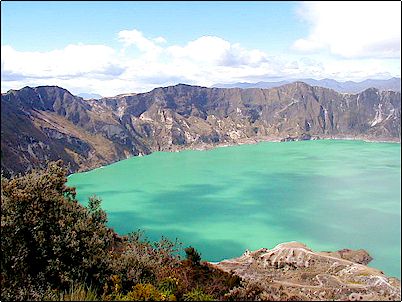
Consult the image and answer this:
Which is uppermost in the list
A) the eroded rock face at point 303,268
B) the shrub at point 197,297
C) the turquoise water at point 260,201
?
the shrub at point 197,297

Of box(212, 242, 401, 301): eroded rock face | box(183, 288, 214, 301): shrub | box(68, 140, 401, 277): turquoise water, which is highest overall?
box(183, 288, 214, 301): shrub

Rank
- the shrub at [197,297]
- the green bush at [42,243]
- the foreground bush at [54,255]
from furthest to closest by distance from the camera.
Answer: the green bush at [42,243] → the foreground bush at [54,255] → the shrub at [197,297]

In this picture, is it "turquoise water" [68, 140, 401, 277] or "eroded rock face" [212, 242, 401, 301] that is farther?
"turquoise water" [68, 140, 401, 277]

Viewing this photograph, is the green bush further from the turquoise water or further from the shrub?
the turquoise water

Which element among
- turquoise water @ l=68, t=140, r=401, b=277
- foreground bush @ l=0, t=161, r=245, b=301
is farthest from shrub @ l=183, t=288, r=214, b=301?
turquoise water @ l=68, t=140, r=401, b=277

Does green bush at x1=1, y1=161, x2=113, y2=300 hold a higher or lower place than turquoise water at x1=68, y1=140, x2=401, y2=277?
higher

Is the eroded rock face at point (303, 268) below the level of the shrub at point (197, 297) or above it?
below

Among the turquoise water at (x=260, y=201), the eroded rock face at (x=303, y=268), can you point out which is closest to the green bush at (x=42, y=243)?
the eroded rock face at (x=303, y=268)

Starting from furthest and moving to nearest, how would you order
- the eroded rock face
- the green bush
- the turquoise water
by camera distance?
the turquoise water
the eroded rock face
the green bush

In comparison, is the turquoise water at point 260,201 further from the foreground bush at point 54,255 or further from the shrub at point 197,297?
the shrub at point 197,297
